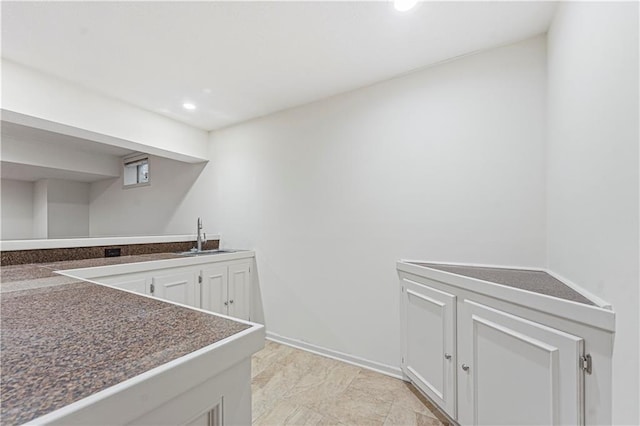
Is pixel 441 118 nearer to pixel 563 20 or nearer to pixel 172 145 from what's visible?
pixel 563 20

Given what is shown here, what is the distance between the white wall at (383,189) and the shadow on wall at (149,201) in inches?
32.6

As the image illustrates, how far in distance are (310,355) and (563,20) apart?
2.91 m

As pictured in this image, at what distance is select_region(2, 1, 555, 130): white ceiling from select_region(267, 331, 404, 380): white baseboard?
7.65ft

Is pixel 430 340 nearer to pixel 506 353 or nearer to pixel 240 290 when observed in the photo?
pixel 506 353

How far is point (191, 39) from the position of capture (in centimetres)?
185

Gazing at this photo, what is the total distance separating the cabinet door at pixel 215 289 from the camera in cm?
264

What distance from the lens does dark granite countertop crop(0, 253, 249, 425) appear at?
0.44 metres

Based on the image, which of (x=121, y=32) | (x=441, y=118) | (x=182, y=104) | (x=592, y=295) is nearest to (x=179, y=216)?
(x=182, y=104)

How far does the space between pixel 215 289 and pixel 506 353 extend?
2340 mm

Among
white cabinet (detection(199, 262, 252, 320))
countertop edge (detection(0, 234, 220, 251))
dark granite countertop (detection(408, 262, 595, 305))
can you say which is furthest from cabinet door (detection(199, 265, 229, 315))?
dark granite countertop (detection(408, 262, 595, 305))

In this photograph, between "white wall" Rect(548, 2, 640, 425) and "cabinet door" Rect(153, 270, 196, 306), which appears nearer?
"white wall" Rect(548, 2, 640, 425)

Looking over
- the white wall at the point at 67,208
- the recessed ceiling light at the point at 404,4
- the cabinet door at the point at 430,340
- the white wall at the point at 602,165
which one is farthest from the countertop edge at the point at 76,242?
the white wall at the point at 602,165

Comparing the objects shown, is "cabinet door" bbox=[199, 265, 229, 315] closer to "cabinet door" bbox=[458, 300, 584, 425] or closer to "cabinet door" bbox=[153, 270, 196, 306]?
"cabinet door" bbox=[153, 270, 196, 306]

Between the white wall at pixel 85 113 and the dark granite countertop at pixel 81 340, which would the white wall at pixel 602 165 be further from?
the white wall at pixel 85 113
